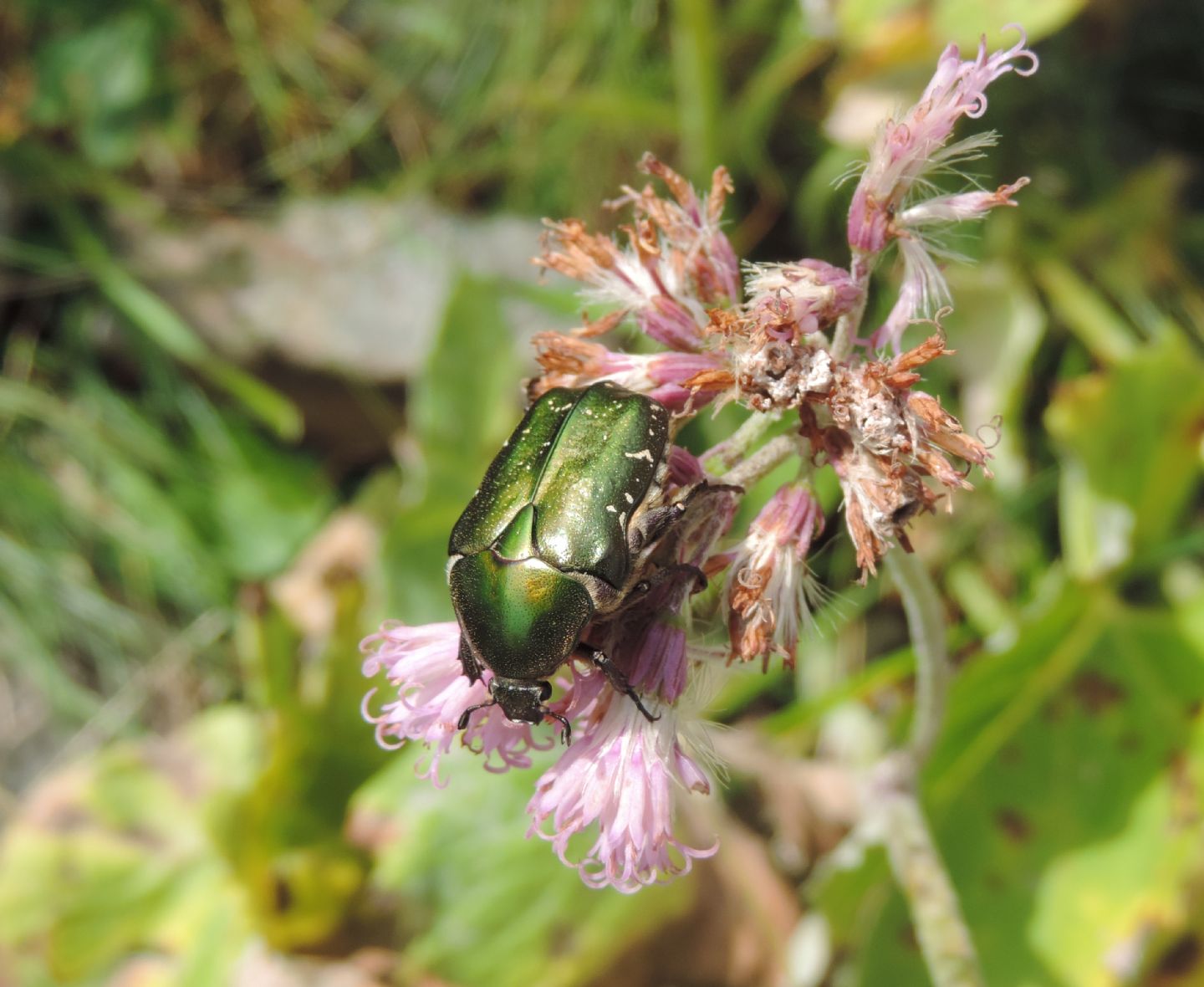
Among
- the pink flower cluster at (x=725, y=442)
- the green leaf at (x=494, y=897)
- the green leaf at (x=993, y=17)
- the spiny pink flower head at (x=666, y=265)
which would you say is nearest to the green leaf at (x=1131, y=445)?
the green leaf at (x=993, y=17)

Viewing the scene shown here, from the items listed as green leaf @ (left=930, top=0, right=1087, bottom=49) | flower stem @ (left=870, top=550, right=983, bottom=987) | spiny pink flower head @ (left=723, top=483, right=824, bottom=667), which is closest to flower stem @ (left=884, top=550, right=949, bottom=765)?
flower stem @ (left=870, top=550, right=983, bottom=987)

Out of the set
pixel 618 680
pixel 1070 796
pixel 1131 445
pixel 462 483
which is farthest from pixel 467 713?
pixel 1131 445

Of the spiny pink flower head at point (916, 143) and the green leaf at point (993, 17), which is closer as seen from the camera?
the spiny pink flower head at point (916, 143)

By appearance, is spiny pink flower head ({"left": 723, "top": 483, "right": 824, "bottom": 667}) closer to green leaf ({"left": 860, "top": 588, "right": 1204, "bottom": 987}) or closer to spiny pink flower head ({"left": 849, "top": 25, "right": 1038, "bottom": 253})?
spiny pink flower head ({"left": 849, "top": 25, "right": 1038, "bottom": 253})

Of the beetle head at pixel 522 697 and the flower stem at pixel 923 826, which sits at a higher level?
the beetle head at pixel 522 697

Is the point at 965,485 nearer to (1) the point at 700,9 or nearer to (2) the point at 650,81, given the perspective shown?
(1) the point at 700,9

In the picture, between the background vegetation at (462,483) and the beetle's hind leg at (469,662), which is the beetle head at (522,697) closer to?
the beetle's hind leg at (469,662)
